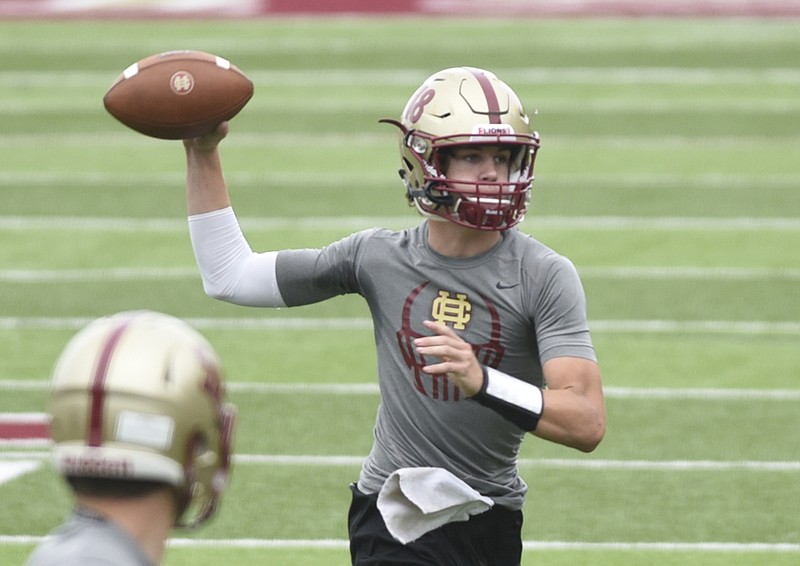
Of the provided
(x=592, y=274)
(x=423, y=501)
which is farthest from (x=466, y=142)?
(x=592, y=274)

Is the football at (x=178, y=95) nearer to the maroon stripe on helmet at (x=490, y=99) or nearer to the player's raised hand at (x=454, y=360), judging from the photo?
the maroon stripe on helmet at (x=490, y=99)

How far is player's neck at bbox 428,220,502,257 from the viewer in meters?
4.62

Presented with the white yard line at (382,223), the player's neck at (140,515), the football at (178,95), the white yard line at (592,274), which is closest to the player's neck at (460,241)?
the football at (178,95)

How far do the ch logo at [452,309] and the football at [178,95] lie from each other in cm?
81

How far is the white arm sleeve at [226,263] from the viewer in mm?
4734

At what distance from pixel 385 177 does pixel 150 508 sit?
1096cm

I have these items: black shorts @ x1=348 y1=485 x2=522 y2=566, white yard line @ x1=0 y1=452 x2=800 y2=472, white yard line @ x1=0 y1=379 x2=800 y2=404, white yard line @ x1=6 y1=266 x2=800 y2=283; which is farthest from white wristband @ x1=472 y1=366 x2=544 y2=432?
white yard line @ x1=6 y1=266 x2=800 y2=283

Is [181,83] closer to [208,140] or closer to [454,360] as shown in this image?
[208,140]

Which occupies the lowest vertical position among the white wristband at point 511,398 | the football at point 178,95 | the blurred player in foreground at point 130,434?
the white wristband at point 511,398

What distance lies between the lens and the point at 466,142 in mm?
4512

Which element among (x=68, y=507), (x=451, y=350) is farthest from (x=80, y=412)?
(x=68, y=507)

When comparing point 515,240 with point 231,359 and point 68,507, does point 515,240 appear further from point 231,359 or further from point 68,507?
point 231,359

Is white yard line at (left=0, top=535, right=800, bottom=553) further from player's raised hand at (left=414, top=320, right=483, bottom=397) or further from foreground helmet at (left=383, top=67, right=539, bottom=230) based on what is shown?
player's raised hand at (left=414, top=320, right=483, bottom=397)

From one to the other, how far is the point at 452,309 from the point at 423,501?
52 cm
